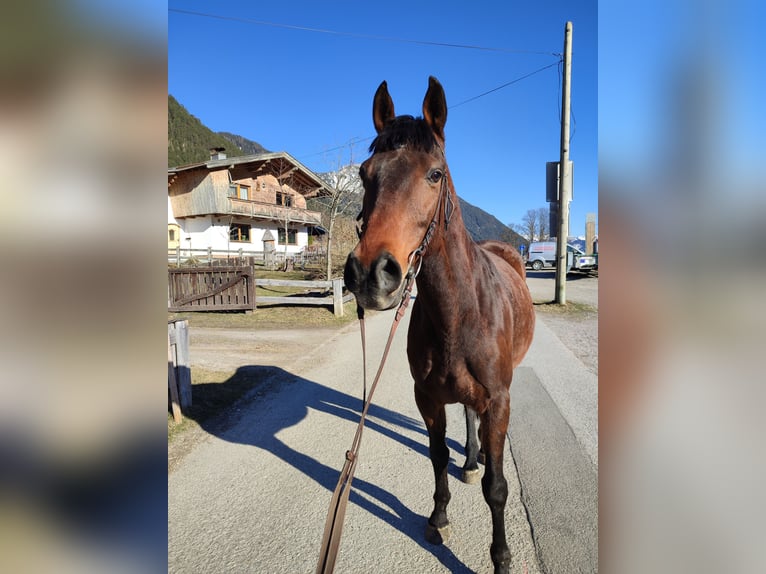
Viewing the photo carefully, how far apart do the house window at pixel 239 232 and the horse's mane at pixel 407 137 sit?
101ft

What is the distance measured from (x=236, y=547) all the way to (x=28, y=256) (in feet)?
8.47

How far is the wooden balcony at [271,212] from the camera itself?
1092 inches

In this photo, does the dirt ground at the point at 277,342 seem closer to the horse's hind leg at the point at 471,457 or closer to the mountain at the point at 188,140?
the horse's hind leg at the point at 471,457

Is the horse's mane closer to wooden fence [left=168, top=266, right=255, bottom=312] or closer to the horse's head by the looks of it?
the horse's head

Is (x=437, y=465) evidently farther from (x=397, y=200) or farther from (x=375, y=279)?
(x=397, y=200)

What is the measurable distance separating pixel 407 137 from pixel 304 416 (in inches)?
140

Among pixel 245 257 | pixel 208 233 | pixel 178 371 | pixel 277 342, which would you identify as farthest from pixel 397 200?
pixel 208 233

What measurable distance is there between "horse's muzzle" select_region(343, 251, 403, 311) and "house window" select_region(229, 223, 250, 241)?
31064mm

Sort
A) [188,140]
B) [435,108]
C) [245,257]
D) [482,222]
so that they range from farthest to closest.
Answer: [482,222] → [188,140] → [245,257] → [435,108]

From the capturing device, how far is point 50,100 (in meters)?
0.47

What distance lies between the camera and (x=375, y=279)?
4.48 feet

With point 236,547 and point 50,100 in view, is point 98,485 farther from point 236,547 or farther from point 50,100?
point 236,547

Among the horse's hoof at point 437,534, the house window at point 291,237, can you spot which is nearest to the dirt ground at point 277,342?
the horse's hoof at point 437,534

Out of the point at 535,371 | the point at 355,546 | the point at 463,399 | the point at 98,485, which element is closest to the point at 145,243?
the point at 98,485
